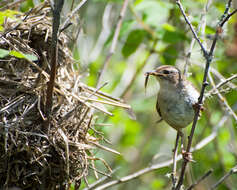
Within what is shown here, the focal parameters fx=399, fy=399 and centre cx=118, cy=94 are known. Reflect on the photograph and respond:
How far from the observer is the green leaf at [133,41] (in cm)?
427

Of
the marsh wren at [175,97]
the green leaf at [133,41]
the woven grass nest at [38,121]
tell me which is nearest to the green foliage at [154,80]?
the green leaf at [133,41]

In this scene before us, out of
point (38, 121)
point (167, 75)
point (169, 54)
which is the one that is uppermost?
point (169, 54)

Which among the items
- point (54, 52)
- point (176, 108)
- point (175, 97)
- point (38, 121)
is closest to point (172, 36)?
point (175, 97)

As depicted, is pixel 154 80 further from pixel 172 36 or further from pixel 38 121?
pixel 38 121

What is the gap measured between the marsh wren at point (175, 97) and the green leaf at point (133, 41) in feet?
2.16

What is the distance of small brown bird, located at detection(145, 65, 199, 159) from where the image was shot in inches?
136

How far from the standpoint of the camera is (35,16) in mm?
3268

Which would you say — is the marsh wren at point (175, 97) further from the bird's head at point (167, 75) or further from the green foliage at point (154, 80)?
the green foliage at point (154, 80)

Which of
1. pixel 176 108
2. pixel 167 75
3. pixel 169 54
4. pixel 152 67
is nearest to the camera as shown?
pixel 176 108

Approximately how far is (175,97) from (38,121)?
4.11 feet

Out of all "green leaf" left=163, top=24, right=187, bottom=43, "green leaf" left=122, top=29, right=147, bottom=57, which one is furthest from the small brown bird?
"green leaf" left=122, top=29, right=147, bottom=57

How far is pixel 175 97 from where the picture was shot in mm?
3547

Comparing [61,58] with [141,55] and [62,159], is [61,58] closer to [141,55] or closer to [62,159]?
[62,159]

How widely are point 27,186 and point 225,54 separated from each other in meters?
3.22
